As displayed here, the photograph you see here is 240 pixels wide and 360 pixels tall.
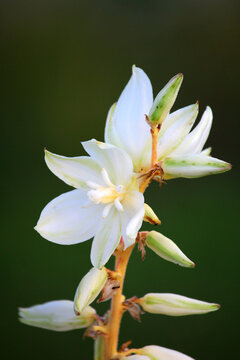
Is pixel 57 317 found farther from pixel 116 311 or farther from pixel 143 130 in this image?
pixel 143 130

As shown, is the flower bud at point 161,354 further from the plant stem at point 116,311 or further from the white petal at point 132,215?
the white petal at point 132,215

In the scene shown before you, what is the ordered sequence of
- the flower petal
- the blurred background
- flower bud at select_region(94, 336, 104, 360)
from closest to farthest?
the flower petal → flower bud at select_region(94, 336, 104, 360) → the blurred background

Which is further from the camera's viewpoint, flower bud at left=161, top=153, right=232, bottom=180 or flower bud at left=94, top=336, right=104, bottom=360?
flower bud at left=94, top=336, right=104, bottom=360

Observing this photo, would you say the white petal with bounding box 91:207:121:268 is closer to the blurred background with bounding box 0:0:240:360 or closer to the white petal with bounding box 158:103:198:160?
the white petal with bounding box 158:103:198:160

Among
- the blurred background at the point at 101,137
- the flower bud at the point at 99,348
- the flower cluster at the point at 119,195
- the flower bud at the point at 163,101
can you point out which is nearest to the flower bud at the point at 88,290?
the flower cluster at the point at 119,195

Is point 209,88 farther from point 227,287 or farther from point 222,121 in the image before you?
point 227,287

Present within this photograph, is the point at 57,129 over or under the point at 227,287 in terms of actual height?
over

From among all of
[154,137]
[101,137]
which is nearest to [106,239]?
[154,137]

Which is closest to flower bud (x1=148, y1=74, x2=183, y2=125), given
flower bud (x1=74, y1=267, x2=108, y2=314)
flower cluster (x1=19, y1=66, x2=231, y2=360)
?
flower cluster (x1=19, y1=66, x2=231, y2=360)

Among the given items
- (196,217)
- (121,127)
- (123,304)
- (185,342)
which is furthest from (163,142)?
(196,217)
